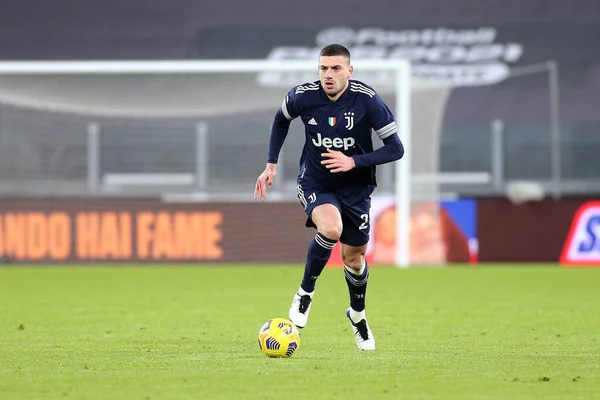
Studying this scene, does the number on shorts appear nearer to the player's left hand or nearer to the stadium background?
the player's left hand

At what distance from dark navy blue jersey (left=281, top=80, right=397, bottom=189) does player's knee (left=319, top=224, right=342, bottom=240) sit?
0.36 meters

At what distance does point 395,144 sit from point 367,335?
1059 millimetres

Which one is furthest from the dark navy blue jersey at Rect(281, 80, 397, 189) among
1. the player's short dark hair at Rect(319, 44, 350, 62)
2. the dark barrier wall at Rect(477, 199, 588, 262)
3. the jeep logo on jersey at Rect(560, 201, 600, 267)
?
the jeep logo on jersey at Rect(560, 201, 600, 267)

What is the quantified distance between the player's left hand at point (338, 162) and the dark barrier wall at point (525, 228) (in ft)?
30.2

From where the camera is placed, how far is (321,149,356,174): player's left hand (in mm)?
6363

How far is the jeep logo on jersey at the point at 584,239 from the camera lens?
15281 millimetres

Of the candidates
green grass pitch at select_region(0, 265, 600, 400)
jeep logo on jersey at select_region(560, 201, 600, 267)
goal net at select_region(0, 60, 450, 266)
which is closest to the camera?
green grass pitch at select_region(0, 265, 600, 400)

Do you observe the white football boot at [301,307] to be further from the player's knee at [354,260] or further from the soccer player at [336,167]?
the player's knee at [354,260]

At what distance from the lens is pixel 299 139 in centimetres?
1513

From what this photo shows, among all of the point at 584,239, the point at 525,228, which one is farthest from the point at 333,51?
the point at 584,239

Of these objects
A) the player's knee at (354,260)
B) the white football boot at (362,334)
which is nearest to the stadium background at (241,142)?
the player's knee at (354,260)

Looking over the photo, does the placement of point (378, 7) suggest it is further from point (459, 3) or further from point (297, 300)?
point (297, 300)

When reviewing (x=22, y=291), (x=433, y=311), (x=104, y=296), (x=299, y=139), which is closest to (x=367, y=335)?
(x=433, y=311)

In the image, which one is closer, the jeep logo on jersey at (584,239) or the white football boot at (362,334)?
the white football boot at (362,334)
